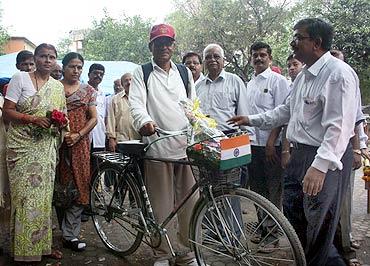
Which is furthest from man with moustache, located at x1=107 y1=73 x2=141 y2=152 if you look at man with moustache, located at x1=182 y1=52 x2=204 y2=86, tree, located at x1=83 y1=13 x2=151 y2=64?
tree, located at x1=83 y1=13 x2=151 y2=64

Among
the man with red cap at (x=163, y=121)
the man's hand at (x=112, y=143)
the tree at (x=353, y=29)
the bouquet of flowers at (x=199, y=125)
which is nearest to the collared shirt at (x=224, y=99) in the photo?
the man with red cap at (x=163, y=121)

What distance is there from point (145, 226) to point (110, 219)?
1.95 feet

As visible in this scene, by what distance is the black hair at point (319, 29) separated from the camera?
8.26 feet

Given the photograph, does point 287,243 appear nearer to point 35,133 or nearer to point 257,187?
point 257,187

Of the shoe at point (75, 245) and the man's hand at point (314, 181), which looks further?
the shoe at point (75, 245)

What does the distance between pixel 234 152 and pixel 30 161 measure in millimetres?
1857

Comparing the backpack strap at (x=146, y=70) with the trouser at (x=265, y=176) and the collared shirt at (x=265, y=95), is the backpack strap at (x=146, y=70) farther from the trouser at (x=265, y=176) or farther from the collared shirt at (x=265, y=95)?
the trouser at (x=265, y=176)

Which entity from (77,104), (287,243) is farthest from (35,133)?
(287,243)

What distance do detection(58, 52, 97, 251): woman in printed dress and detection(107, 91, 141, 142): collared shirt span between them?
4.18ft

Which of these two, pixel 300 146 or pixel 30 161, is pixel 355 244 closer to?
pixel 300 146

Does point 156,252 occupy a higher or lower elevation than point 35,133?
lower

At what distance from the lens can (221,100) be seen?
3838mm

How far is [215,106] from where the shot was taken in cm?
386

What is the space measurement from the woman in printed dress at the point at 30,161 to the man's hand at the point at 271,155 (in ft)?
6.56
